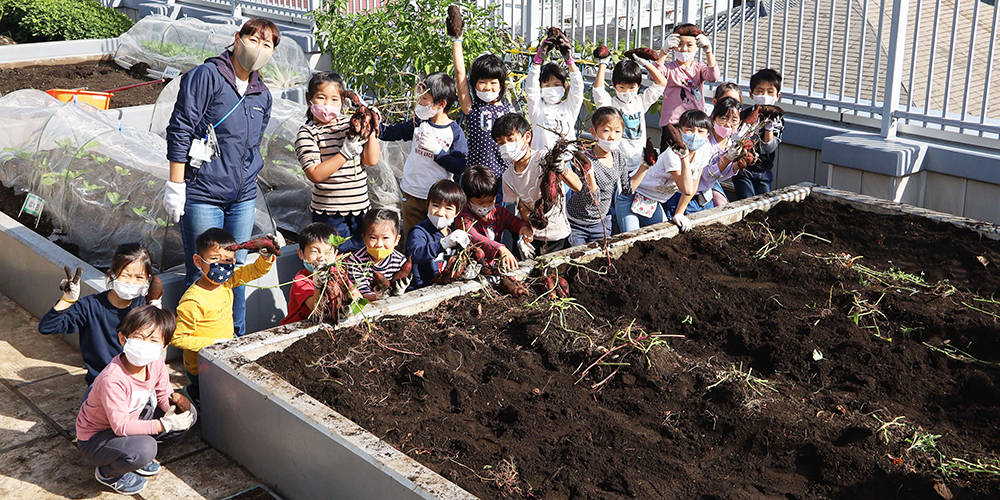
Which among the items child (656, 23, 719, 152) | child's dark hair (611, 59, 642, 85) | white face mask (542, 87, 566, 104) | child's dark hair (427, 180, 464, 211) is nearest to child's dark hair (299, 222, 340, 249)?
child's dark hair (427, 180, 464, 211)

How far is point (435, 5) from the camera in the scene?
7.36m

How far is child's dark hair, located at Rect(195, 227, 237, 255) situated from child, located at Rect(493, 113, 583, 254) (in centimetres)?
158

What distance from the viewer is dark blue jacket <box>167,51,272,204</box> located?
4.67 metres

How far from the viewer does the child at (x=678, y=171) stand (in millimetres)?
5785

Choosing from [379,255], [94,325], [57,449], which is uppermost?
[379,255]

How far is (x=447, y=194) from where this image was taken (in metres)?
5.06

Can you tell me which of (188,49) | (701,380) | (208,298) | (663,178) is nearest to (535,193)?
(663,178)

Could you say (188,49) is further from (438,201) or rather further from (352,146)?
(438,201)

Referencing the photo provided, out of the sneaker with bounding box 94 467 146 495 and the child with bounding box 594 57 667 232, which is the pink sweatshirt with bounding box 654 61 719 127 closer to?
the child with bounding box 594 57 667 232

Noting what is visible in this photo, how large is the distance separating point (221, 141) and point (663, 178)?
2914 mm

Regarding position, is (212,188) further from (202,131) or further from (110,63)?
(110,63)

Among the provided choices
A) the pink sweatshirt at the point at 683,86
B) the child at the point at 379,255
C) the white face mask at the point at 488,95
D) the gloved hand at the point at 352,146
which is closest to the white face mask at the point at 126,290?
the child at the point at 379,255

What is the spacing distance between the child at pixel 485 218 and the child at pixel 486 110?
0.49 m

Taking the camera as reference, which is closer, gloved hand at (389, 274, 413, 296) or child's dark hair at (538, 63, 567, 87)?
gloved hand at (389, 274, 413, 296)
